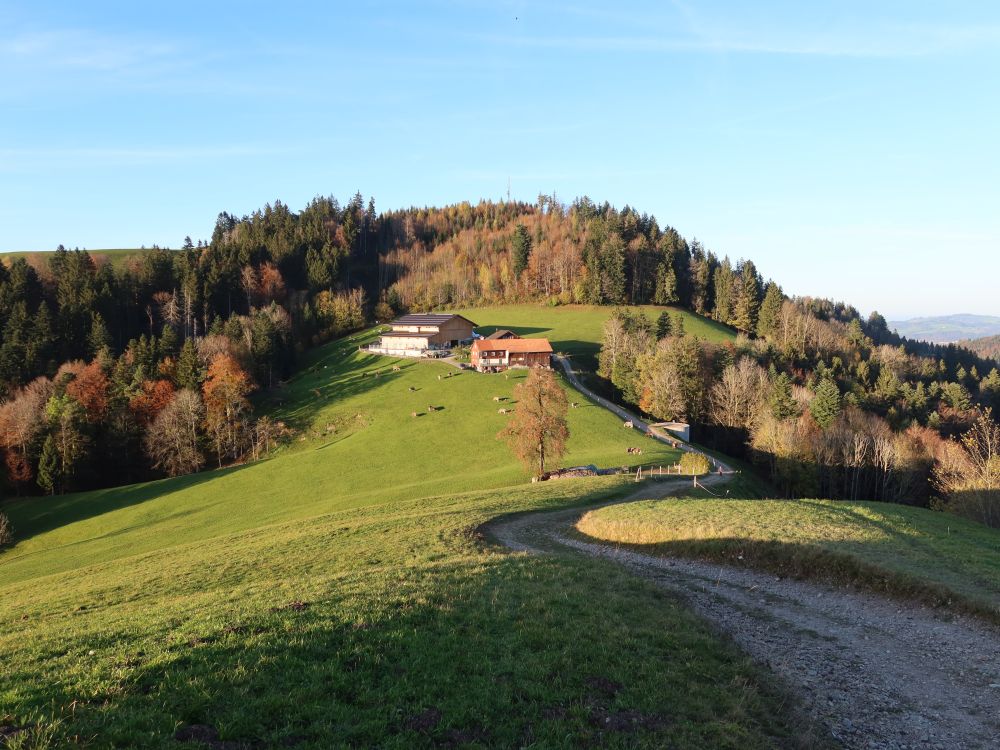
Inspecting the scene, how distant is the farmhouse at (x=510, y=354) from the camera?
346ft

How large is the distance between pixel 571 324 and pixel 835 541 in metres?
116

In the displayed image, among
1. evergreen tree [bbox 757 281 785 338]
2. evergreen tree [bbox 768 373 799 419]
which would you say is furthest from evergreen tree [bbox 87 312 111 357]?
evergreen tree [bbox 757 281 785 338]

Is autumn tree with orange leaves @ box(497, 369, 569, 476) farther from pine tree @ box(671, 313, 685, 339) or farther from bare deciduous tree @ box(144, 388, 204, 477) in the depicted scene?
pine tree @ box(671, 313, 685, 339)

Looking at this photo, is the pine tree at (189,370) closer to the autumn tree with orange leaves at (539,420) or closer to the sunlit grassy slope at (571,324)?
the autumn tree with orange leaves at (539,420)

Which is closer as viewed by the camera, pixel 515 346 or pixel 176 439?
pixel 176 439

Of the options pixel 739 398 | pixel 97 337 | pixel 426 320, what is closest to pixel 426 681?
pixel 739 398

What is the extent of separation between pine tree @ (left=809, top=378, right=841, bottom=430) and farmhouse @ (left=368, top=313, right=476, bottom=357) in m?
68.5

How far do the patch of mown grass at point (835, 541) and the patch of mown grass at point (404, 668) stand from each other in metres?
7.88

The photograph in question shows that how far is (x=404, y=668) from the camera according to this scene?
11516 millimetres

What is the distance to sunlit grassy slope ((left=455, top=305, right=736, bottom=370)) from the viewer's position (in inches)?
4798

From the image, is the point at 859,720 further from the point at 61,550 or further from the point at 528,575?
the point at 61,550

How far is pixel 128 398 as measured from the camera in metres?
85.4

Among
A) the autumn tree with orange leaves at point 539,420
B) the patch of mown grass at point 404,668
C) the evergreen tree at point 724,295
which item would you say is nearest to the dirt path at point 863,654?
the patch of mown grass at point 404,668

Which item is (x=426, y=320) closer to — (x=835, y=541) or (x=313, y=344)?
(x=313, y=344)
